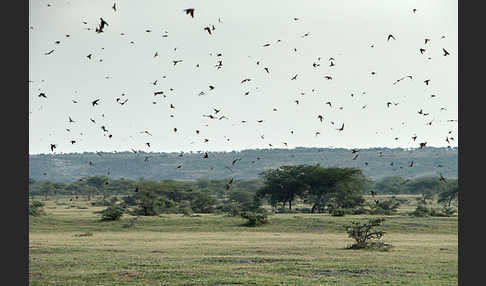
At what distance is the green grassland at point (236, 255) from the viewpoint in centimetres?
2325

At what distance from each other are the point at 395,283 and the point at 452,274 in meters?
3.31

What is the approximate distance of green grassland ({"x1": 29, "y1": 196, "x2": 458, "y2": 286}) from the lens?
23250 millimetres

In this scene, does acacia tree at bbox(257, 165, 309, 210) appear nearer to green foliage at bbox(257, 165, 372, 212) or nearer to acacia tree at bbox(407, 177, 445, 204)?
green foliage at bbox(257, 165, 372, 212)

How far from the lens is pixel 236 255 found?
101ft

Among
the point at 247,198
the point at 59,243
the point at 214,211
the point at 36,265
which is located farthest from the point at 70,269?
the point at 247,198

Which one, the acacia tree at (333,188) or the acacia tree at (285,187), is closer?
the acacia tree at (333,188)

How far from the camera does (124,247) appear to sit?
116ft

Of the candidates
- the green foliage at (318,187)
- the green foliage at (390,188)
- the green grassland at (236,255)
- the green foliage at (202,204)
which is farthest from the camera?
the green foliage at (390,188)

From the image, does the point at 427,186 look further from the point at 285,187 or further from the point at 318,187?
the point at 285,187

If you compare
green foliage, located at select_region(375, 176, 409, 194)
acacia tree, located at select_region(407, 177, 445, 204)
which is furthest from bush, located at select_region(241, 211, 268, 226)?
green foliage, located at select_region(375, 176, 409, 194)

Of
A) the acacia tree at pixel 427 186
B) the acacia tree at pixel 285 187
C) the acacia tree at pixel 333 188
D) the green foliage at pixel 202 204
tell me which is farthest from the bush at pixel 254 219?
the acacia tree at pixel 427 186

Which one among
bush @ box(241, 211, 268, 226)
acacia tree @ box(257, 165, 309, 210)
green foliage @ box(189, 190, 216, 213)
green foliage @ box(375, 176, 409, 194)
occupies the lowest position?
green foliage @ box(375, 176, 409, 194)

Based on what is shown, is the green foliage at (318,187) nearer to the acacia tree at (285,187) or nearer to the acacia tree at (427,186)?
the acacia tree at (285,187)

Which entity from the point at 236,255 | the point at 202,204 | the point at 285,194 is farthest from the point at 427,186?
the point at 236,255
